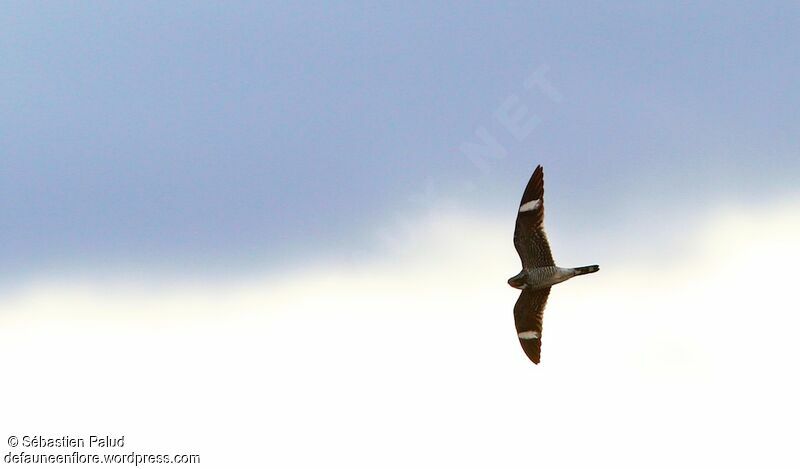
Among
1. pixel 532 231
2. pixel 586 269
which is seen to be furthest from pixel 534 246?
pixel 586 269

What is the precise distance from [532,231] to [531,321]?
4.39 metres

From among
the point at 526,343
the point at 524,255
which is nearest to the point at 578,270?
the point at 524,255

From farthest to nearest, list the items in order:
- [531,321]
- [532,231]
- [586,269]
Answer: [531,321] < [532,231] < [586,269]

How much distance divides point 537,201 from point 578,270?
3.34m

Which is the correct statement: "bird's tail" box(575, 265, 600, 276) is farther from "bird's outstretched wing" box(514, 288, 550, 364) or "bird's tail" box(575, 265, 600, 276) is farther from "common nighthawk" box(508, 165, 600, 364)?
"bird's outstretched wing" box(514, 288, 550, 364)

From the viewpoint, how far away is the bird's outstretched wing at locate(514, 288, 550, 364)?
134 ft

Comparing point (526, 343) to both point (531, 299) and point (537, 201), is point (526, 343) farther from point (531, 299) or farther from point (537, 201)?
point (537, 201)

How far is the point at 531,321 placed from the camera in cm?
4125

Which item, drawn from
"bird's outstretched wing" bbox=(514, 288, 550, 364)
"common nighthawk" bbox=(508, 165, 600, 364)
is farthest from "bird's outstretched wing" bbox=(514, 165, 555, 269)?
"bird's outstretched wing" bbox=(514, 288, 550, 364)

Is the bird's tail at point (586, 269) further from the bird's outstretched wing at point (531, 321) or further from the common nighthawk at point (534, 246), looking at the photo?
the bird's outstretched wing at point (531, 321)

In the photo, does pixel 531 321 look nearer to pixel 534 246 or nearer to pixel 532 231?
pixel 534 246

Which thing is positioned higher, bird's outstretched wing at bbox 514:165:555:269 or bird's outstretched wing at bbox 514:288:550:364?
bird's outstretched wing at bbox 514:165:555:269

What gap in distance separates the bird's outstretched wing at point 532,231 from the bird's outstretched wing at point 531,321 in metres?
2.11

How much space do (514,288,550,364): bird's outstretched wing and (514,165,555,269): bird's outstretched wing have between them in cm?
211
